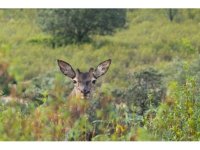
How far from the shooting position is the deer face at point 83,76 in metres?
7.99

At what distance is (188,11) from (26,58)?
6.07 ft

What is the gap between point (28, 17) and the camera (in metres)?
9.88

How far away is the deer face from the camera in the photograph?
7.99 metres

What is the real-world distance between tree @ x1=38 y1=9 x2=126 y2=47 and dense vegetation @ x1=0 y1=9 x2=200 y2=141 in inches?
3.6

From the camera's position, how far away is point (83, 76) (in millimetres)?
8172

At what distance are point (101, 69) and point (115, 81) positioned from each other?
65 centimetres
